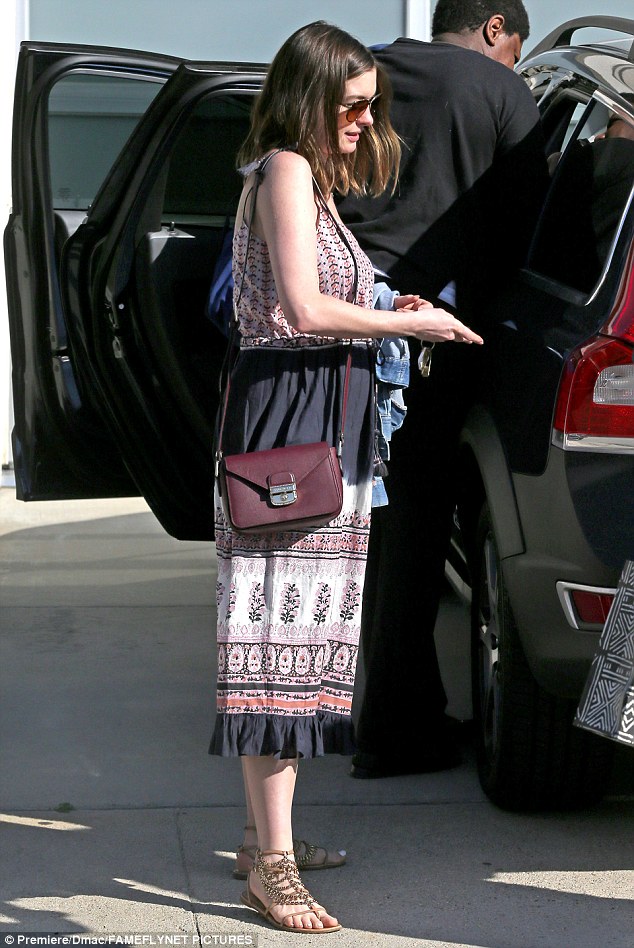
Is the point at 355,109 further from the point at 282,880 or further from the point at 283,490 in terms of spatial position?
the point at 282,880

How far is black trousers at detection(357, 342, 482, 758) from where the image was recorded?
129 inches

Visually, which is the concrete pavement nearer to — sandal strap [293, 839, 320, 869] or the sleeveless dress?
sandal strap [293, 839, 320, 869]

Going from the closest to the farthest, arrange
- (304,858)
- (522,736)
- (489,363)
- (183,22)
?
(304,858)
(522,736)
(489,363)
(183,22)

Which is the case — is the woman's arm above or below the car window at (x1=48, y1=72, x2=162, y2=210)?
above

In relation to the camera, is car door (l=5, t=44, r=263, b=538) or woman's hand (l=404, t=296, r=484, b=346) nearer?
woman's hand (l=404, t=296, r=484, b=346)

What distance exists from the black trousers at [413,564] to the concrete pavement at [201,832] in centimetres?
16

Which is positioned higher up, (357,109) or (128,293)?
(357,109)

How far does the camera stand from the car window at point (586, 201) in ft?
9.60

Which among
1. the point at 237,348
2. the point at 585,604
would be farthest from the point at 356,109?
the point at 585,604

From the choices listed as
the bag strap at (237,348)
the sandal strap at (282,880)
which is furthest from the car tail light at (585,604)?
the sandal strap at (282,880)

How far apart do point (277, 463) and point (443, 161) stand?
980mm

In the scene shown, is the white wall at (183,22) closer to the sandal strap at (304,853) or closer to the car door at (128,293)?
the car door at (128,293)

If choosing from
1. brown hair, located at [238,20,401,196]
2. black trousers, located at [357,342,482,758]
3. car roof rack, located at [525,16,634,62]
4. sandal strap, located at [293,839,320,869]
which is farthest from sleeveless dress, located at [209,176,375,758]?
car roof rack, located at [525,16,634,62]

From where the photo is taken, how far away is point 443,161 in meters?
3.18
